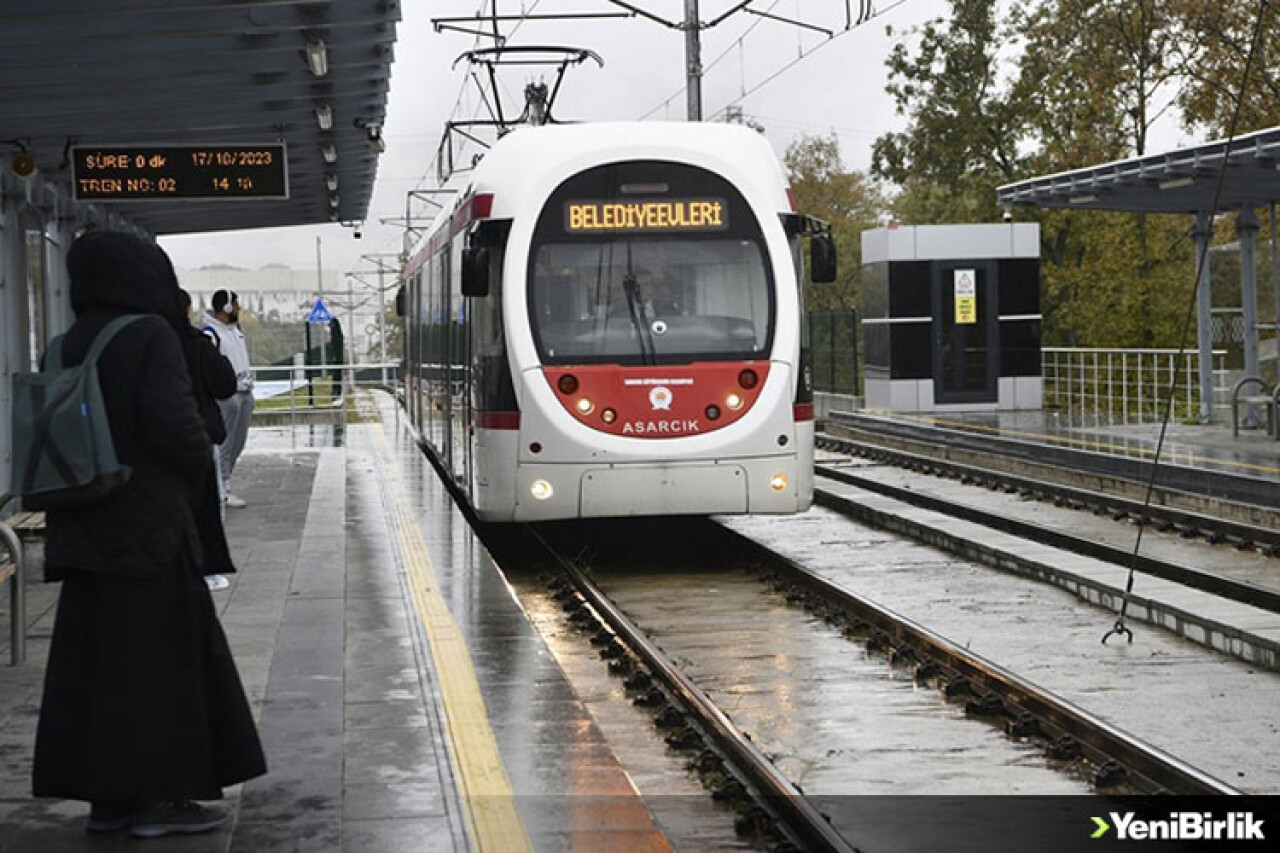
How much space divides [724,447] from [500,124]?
46.9 ft

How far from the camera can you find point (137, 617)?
→ 5922 millimetres

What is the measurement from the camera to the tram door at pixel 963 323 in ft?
107

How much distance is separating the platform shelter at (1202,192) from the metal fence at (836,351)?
40.3 ft

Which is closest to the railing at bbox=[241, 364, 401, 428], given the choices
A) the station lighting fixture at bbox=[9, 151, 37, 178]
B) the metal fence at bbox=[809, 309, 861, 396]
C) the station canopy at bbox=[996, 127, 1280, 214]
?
the metal fence at bbox=[809, 309, 861, 396]

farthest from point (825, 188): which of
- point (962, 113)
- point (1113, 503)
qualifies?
point (1113, 503)

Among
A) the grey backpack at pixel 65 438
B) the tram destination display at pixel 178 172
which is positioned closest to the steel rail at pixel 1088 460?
the tram destination display at pixel 178 172

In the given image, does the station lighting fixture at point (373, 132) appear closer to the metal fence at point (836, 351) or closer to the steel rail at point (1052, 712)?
the steel rail at point (1052, 712)

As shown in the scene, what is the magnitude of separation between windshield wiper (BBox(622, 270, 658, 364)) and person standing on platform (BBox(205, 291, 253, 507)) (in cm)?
283

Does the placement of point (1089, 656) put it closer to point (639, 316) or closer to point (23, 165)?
point (639, 316)

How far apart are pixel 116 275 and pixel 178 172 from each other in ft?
40.5

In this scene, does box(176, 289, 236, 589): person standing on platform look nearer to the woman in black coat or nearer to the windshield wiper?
the woman in black coat

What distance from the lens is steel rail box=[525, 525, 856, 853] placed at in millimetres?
6660

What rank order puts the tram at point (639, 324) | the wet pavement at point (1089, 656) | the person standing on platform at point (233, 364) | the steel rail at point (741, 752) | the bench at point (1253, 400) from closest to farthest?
the steel rail at point (741, 752) < the wet pavement at point (1089, 656) < the tram at point (639, 324) < the person standing on platform at point (233, 364) < the bench at point (1253, 400)

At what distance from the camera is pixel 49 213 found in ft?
62.8
